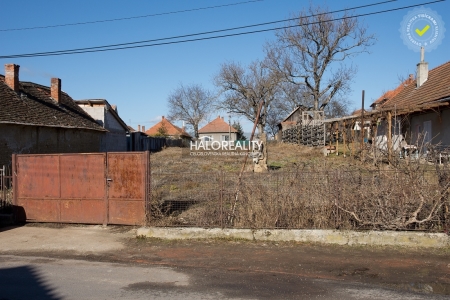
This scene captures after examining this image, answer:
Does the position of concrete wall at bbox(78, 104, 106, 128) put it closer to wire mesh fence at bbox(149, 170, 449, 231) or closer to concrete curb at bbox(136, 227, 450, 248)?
wire mesh fence at bbox(149, 170, 449, 231)

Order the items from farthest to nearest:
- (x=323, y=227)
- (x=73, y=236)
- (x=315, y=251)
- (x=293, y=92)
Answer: (x=293, y=92), (x=73, y=236), (x=323, y=227), (x=315, y=251)

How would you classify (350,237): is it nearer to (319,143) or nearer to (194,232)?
(194,232)

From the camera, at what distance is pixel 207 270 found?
669 centimetres

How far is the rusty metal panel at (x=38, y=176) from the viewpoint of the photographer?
10070 mm

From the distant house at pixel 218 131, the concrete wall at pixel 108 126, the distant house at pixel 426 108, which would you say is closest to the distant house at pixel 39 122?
the concrete wall at pixel 108 126

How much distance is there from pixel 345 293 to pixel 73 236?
20.3 ft

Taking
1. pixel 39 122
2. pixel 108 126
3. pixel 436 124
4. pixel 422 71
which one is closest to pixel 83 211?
pixel 39 122

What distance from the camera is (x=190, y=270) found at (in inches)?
264

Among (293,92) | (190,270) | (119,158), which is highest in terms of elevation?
(293,92)

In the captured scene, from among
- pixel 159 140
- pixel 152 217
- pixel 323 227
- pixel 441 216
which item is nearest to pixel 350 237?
pixel 323 227

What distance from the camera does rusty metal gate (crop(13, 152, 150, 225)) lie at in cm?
939

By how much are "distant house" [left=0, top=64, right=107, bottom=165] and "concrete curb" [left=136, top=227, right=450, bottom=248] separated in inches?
446

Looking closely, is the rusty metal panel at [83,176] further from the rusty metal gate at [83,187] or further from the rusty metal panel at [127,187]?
the rusty metal panel at [127,187]

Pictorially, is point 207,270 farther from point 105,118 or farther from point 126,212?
point 105,118
